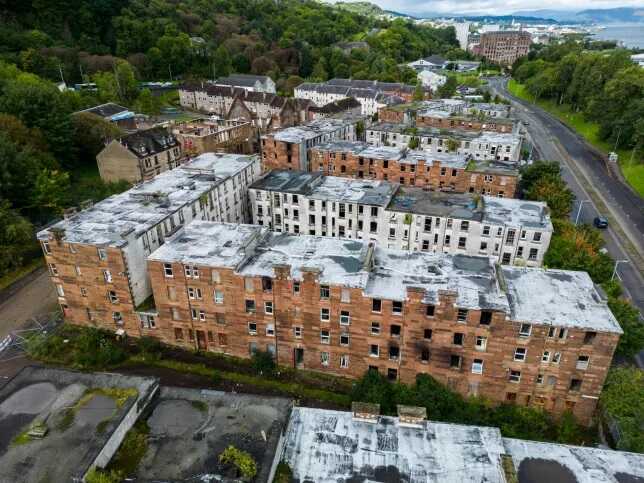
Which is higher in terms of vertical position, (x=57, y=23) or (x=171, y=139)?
(x=57, y=23)

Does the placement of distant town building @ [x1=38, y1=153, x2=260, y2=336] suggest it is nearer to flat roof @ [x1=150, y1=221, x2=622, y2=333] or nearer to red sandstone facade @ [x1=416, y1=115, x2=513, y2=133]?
flat roof @ [x1=150, y1=221, x2=622, y2=333]

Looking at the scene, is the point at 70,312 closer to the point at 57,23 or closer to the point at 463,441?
the point at 463,441

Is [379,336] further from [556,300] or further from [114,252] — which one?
[114,252]

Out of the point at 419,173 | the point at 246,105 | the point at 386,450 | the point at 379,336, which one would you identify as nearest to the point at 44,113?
the point at 246,105

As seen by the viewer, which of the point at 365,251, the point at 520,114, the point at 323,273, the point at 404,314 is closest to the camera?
the point at 404,314

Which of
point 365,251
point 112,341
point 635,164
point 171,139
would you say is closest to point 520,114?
point 635,164

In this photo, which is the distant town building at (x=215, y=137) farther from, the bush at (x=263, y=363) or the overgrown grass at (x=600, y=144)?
the overgrown grass at (x=600, y=144)
